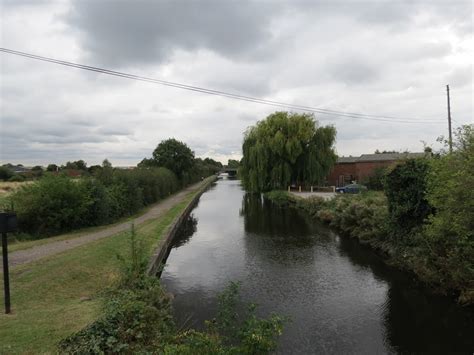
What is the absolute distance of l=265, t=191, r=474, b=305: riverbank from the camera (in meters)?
8.50

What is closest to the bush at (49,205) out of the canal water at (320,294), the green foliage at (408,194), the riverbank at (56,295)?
the riverbank at (56,295)

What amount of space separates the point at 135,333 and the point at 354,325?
14.4 feet

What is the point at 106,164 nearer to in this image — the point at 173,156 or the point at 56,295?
the point at 56,295

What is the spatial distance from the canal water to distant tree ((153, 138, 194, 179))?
93.6ft

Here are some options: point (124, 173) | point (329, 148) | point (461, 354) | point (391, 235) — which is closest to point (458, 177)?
point (461, 354)

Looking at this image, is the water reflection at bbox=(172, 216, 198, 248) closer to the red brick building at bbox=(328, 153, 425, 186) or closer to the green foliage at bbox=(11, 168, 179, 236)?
the green foliage at bbox=(11, 168, 179, 236)

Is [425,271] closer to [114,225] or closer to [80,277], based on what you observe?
[80,277]

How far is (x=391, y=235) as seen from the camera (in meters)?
11.9

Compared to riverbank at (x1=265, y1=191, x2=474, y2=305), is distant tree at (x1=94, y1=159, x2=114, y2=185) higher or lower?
higher

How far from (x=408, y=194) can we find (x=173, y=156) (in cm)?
3603

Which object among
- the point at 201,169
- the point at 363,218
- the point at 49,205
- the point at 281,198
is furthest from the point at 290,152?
the point at 201,169

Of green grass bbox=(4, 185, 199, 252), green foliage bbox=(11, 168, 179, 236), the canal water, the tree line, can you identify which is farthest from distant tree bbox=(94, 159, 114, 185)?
the canal water

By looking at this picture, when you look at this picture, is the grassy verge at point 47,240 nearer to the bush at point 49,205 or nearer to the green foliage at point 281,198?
the bush at point 49,205

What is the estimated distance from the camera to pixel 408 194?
1081 cm
